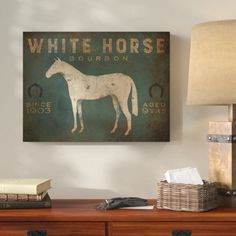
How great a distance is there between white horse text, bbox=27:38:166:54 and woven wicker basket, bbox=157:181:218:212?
2.47 feet

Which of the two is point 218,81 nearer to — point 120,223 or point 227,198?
point 227,198

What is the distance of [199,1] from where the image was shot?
263 centimetres

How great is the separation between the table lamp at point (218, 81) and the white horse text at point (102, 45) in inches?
15.1

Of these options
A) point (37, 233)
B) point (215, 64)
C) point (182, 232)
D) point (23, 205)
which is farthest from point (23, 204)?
point (215, 64)

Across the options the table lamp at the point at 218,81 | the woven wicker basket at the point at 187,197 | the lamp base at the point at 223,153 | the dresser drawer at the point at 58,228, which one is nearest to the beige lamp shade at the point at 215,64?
the table lamp at the point at 218,81

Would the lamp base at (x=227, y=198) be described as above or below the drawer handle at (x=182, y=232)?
above

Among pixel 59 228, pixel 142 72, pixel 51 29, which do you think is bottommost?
pixel 59 228

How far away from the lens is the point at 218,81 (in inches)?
84.4

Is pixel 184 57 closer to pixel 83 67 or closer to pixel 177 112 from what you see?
pixel 177 112

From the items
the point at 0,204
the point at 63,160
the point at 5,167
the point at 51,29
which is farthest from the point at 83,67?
the point at 0,204

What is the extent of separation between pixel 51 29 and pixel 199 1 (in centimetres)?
78

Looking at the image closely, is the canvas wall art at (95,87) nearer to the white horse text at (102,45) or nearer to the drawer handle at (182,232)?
the white horse text at (102,45)

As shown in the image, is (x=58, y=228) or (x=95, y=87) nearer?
(x=58, y=228)

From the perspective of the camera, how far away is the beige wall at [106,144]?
2.63 meters
